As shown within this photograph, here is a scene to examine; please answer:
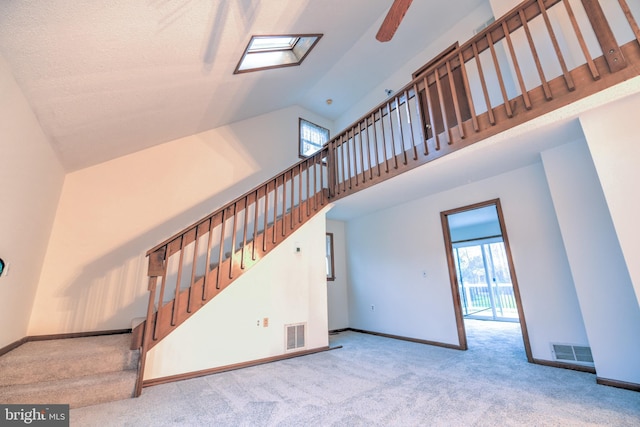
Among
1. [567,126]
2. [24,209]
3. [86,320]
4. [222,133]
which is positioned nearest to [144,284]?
[86,320]

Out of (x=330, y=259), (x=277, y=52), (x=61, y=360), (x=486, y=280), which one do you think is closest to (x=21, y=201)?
(x=61, y=360)

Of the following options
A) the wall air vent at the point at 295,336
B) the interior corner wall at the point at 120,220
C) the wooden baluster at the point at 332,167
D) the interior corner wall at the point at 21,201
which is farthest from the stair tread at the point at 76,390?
the wooden baluster at the point at 332,167

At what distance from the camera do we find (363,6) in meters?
3.86

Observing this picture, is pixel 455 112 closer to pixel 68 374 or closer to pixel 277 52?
pixel 277 52

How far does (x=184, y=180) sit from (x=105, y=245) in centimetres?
145

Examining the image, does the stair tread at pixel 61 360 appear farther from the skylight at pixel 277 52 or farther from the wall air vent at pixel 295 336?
the skylight at pixel 277 52

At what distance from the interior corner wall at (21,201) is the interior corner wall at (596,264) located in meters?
5.45

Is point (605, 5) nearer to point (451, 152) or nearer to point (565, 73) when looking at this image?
point (565, 73)

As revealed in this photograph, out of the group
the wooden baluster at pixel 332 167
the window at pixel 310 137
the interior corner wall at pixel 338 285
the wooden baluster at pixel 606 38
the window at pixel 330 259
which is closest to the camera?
the wooden baluster at pixel 606 38

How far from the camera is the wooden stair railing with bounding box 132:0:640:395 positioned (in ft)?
6.63

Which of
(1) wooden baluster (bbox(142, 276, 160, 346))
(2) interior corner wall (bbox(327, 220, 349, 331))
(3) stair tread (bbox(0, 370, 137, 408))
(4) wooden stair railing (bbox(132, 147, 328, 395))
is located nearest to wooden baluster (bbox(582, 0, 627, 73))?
(4) wooden stair railing (bbox(132, 147, 328, 395))

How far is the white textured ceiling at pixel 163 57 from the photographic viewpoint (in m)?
1.91

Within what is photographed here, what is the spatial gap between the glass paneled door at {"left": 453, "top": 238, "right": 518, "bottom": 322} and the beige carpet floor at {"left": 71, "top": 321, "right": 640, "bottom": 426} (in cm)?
413

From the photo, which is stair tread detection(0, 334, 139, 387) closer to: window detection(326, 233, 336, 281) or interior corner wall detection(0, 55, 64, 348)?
interior corner wall detection(0, 55, 64, 348)
